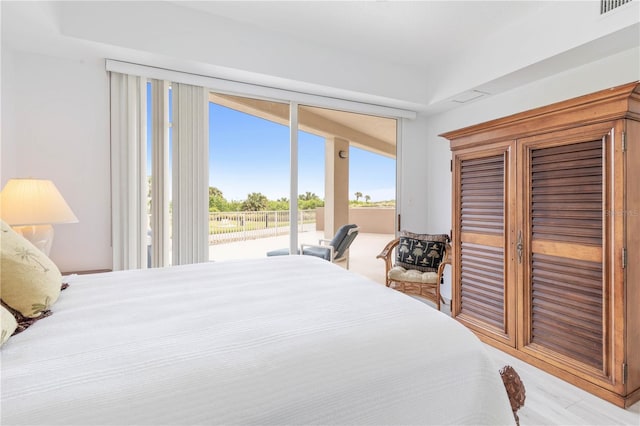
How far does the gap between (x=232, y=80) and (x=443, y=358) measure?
2916 millimetres

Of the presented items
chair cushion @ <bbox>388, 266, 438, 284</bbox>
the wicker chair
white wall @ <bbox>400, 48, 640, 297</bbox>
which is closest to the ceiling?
white wall @ <bbox>400, 48, 640, 297</bbox>

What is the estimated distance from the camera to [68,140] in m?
2.49

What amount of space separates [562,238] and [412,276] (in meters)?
1.49

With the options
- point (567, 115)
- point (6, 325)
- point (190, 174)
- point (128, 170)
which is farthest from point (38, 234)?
point (567, 115)

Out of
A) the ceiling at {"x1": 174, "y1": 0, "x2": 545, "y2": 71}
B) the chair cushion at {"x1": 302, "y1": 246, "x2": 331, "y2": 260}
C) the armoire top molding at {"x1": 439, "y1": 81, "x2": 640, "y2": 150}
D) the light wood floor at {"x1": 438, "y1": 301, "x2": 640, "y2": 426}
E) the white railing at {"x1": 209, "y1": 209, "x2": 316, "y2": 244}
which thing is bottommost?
the light wood floor at {"x1": 438, "y1": 301, "x2": 640, "y2": 426}

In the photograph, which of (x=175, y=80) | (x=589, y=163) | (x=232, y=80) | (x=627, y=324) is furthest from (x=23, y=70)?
(x=627, y=324)

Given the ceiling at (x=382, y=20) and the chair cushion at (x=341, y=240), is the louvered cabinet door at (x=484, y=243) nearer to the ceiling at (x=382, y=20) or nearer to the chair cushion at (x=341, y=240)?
the ceiling at (x=382, y=20)

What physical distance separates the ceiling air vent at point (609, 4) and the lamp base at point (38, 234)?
4.03 metres

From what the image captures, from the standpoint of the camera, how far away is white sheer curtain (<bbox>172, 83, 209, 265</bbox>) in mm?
2785

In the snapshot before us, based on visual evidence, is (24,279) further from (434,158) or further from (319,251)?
(434,158)

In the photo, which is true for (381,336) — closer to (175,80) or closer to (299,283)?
(299,283)

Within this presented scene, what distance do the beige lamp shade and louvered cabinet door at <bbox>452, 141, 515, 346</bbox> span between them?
10.1 feet

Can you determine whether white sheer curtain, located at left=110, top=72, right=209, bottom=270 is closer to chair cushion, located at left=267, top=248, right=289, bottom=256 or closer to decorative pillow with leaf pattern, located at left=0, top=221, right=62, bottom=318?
chair cushion, located at left=267, top=248, right=289, bottom=256

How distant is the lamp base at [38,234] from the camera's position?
6.32 feet
